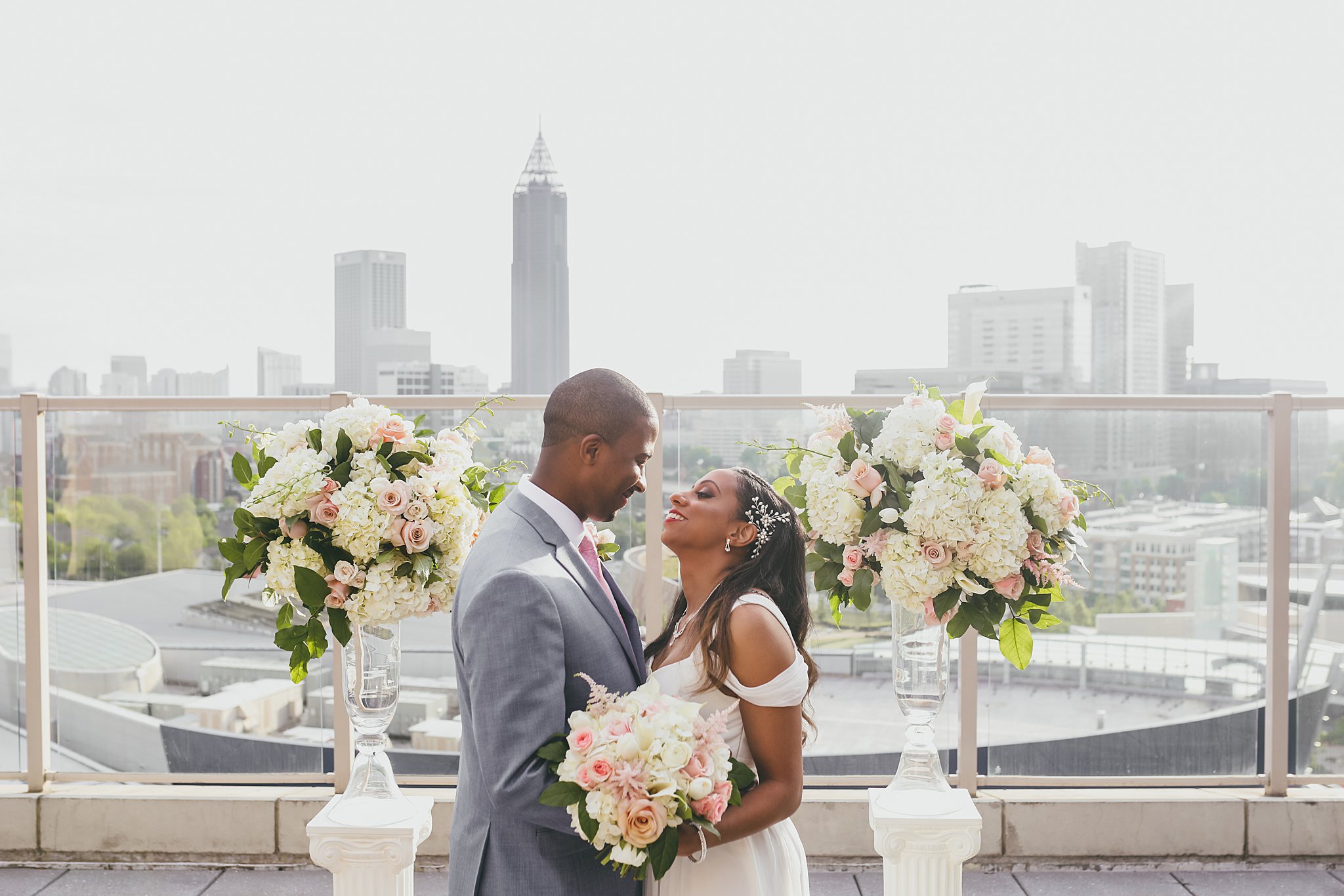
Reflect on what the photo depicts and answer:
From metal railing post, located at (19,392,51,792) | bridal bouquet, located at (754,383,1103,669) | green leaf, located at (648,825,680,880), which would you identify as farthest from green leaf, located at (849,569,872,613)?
metal railing post, located at (19,392,51,792)

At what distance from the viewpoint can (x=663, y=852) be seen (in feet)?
5.95

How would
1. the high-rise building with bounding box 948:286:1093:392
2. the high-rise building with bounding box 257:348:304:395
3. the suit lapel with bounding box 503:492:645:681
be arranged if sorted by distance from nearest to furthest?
the suit lapel with bounding box 503:492:645:681
the high-rise building with bounding box 257:348:304:395
the high-rise building with bounding box 948:286:1093:392

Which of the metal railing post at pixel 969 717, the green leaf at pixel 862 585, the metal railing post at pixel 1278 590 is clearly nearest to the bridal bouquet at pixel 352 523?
the green leaf at pixel 862 585

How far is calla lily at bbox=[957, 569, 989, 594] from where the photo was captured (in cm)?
266

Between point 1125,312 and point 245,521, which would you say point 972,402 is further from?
point 1125,312

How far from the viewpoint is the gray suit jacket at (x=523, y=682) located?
183 cm

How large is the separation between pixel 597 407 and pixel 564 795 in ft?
2.32

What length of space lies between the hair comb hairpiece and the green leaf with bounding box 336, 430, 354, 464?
41.2 inches

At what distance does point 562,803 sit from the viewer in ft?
5.93

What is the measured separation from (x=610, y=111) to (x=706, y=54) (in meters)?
3.01

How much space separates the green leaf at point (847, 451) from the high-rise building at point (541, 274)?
9475 mm

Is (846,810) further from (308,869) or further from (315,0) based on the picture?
(315,0)

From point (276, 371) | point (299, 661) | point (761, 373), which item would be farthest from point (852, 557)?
point (276, 371)

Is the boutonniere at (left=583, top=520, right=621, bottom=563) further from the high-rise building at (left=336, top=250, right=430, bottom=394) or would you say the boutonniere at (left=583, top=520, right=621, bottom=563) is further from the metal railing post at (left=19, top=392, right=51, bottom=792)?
the metal railing post at (left=19, top=392, right=51, bottom=792)
